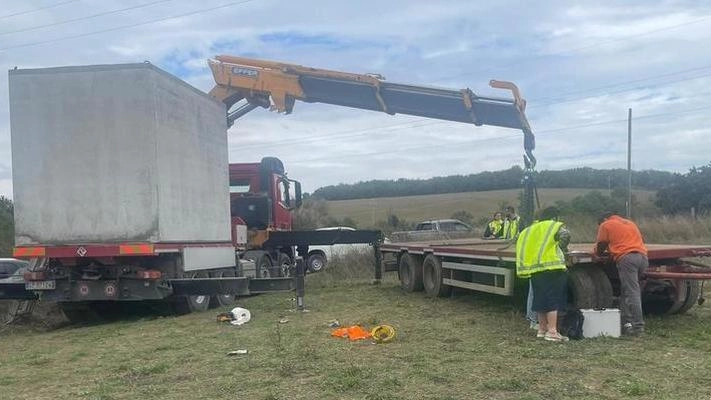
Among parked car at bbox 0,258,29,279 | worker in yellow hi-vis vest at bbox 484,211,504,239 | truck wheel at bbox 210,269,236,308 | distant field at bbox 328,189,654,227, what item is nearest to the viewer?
truck wheel at bbox 210,269,236,308

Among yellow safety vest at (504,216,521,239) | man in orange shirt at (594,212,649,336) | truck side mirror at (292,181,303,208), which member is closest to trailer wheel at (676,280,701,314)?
man in orange shirt at (594,212,649,336)

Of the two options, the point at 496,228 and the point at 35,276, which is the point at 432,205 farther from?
the point at 35,276

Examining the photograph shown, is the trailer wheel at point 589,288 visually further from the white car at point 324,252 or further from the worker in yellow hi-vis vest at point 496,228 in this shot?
the white car at point 324,252

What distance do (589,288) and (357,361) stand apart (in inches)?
134

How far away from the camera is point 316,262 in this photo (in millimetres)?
21406

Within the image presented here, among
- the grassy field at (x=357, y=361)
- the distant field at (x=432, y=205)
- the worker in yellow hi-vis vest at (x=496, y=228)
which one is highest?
the distant field at (x=432, y=205)

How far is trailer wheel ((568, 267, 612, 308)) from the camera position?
930 cm

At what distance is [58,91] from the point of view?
11039 millimetres

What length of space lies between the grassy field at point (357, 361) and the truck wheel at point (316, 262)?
917cm

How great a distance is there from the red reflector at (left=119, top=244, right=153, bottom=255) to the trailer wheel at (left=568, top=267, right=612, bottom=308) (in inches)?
237

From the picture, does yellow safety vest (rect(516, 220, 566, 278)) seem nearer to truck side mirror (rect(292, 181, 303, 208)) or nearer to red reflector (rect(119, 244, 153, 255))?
red reflector (rect(119, 244, 153, 255))

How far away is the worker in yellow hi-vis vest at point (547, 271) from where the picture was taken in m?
8.80

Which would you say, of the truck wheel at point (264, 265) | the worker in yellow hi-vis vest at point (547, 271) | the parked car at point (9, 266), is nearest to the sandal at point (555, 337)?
the worker in yellow hi-vis vest at point (547, 271)

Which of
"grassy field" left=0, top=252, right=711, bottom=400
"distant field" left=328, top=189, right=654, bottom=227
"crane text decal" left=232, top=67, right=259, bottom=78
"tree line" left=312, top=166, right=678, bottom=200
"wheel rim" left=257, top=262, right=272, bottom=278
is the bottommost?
"grassy field" left=0, top=252, right=711, bottom=400
